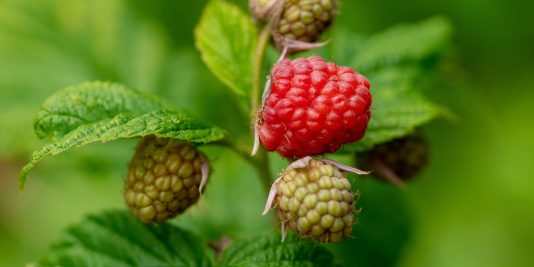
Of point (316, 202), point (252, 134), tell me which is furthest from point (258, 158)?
point (316, 202)

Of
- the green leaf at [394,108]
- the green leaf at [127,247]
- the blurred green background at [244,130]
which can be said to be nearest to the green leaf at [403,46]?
the green leaf at [394,108]

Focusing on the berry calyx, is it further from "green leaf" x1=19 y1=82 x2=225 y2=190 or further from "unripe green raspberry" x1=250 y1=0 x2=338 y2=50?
"unripe green raspberry" x1=250 y1=0 x2=338 y2=50

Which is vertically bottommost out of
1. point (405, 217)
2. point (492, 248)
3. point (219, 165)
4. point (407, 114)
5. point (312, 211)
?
point (492, 248)

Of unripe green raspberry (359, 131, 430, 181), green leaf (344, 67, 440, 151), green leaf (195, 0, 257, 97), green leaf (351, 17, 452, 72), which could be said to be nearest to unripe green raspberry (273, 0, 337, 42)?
green leaf (195, 0, 257, 97)

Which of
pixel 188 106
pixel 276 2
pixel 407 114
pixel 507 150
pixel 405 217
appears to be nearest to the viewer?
pixel 276 2

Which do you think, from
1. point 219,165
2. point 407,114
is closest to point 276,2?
point 407,114

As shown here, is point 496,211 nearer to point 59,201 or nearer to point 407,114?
point 407,114
